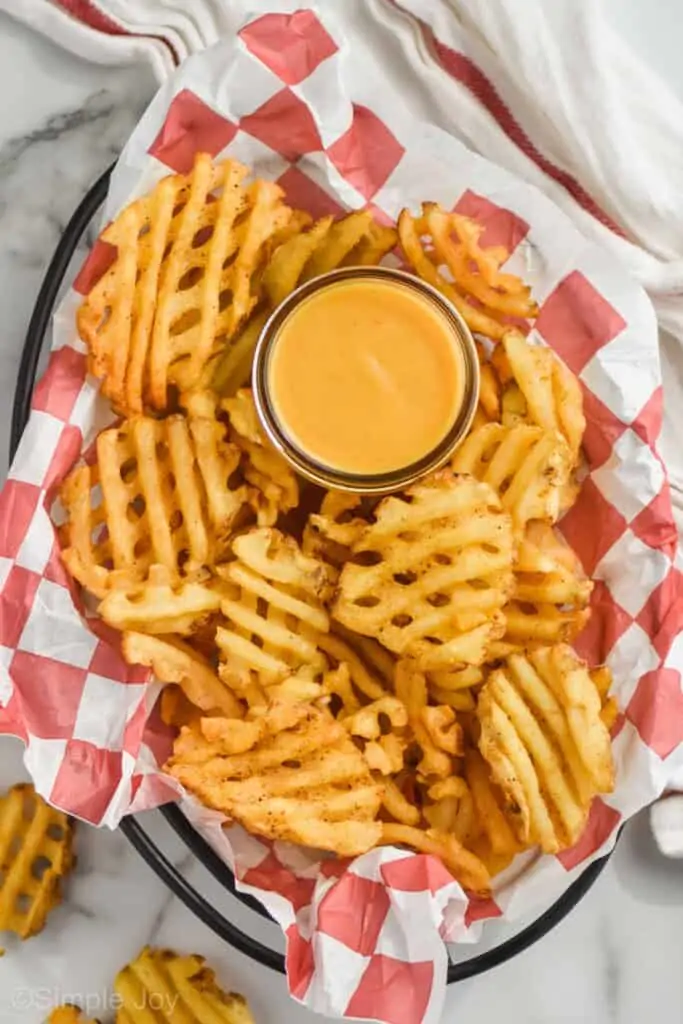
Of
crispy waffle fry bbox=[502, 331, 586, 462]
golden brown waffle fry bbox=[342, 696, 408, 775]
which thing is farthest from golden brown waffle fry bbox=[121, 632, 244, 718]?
crispy waffle fry bbox=[502, 331, 586, 462]

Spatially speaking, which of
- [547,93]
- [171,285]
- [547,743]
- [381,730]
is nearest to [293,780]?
[381,730]

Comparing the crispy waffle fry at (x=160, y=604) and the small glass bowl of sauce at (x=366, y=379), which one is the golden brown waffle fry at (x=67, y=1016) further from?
the small glass bowl of sauce at (x=366, y=379)

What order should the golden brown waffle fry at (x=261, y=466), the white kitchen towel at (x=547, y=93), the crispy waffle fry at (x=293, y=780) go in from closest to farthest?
the crispy waffle fry at (x=293, y=780), the golden brown waffle fry at (x=261, y=466), the white kitchen towel at (x=547, y=93)

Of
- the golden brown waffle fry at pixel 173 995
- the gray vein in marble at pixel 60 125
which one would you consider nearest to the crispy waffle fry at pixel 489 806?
the golden brown waffle fry at pixel 173 995

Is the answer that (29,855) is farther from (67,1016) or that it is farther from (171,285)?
(171,285)

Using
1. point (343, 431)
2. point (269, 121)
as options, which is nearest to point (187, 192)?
point (269, 121)

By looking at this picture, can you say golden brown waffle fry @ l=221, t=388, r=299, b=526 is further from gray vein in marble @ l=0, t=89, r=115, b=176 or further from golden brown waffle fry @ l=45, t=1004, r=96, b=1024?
golden brown waffle fry @ l=45, t=1004, r=96, b=1024

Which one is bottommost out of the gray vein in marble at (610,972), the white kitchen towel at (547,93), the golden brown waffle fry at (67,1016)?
the golden brown waffle fry at (67,1016)

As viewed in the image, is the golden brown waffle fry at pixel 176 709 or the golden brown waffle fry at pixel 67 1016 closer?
the golden brown waffle fry at pixel 176 709

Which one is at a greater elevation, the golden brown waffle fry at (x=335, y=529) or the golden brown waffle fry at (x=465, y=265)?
the golden brown waffle fry at (x=465, y=265)
